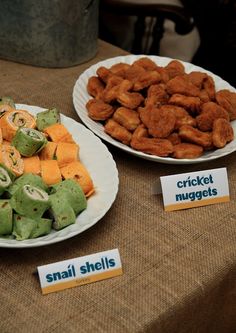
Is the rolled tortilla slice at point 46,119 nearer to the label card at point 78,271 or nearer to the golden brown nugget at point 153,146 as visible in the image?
the golden brown nugget at point 153,146

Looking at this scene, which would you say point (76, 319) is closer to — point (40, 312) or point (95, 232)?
point (40, 312)

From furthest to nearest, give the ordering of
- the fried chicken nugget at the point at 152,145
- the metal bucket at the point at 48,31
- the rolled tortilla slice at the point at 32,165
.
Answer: the metal bucket at the point at 48,31 → the fried chicken nugget at the point at 152,145 → the rolled tortilla slice at the point at 32,165

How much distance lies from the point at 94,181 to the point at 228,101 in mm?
333

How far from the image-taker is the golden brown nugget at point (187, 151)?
32.8 inches

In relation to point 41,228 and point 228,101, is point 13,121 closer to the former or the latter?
point 41,228

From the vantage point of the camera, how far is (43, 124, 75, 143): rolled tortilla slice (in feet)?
2.55

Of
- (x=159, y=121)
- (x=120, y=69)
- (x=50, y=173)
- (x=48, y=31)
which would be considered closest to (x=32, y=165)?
(x=50, y=173)

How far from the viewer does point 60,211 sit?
0.66 meters

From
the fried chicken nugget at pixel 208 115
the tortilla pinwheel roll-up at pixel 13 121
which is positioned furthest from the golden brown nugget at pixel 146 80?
the tortilla pinwheel roll-up at pixel 13 121

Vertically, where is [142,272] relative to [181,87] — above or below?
below

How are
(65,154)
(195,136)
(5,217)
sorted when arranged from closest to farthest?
(5,217) → (65,154) → (195,136)

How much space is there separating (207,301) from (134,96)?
1.26 ft

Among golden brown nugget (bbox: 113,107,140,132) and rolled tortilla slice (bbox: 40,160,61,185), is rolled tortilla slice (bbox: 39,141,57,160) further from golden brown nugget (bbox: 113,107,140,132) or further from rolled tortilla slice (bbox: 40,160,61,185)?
golden brown nugget (bbox: 113,107,140,132)

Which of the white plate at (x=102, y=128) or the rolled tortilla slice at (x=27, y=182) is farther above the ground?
the rolled tortilla slice at (x=27, y=182)
